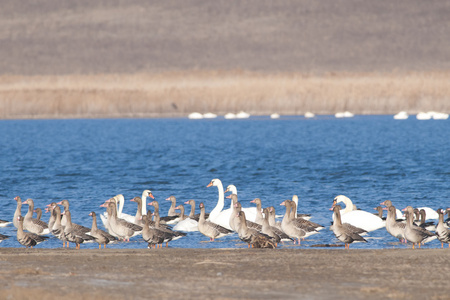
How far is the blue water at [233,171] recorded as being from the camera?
77.3 feet

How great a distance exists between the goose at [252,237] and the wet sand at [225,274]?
1.03 metres

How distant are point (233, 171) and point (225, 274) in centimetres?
2399

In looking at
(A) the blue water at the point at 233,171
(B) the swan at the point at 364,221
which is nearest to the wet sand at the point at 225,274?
(A) the blue water at the point at 233,171

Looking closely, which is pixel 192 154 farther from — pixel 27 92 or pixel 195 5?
pixel 195 5

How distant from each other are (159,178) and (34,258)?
1915cm

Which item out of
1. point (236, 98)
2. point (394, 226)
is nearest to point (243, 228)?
point (394, 226)

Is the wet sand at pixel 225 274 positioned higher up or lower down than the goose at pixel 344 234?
higher up

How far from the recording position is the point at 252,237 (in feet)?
52.2

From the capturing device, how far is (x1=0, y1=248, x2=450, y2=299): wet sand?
9883 millimetres

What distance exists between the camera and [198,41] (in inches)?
4963

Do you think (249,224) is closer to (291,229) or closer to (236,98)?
(291,229)

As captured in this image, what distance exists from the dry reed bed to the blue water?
72.6 ft

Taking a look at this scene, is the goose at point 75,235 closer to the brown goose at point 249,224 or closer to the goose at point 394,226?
the brown goose at point 249,224

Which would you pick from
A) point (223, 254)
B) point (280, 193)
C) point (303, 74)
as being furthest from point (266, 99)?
point (223, 254)
